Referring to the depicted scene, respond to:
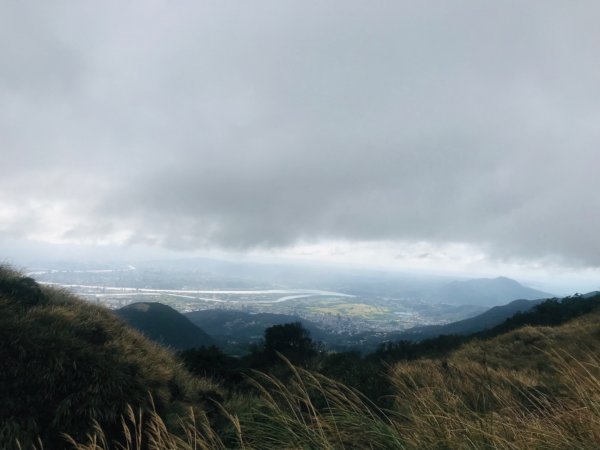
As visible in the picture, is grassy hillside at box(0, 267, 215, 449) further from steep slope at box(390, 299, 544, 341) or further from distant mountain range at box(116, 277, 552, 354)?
steep slope at box(390, 299, 544, 341)

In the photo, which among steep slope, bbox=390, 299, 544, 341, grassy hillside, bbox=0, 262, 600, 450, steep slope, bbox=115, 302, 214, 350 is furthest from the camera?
steep slope, bbox=390, 299, 544, 341

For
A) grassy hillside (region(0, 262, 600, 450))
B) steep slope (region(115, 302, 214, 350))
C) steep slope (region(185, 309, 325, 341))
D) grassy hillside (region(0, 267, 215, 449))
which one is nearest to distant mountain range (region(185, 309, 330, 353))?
steep slope (region(185, 309, 325, 341))

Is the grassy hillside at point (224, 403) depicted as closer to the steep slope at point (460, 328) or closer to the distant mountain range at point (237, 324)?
the steep slope at point (460, 328)

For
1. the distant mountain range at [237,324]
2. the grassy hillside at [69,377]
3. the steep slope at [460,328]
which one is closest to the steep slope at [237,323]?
the distant mountain range at [237,324]

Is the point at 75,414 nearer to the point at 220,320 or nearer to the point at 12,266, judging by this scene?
the point at 12,266

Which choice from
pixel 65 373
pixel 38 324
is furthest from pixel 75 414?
pixel 38 324

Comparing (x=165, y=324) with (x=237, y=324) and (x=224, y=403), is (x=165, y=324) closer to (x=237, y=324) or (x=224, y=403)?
(x=237, y=324)
